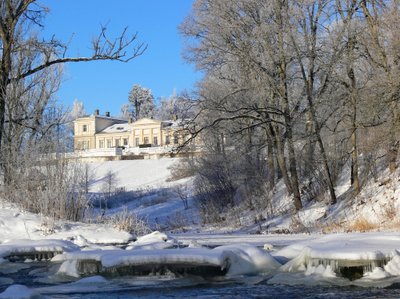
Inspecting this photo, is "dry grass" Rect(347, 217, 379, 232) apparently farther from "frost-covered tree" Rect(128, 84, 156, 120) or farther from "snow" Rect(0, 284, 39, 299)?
"frost-covered tree" Rect(128, 84, 156, 120)

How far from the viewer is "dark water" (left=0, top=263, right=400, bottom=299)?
24.7 feet

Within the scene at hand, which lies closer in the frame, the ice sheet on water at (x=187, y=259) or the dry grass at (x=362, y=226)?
the ice sheet on water at (x=187, y=259)

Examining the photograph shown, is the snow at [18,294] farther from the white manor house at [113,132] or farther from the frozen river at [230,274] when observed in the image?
the white manor house at [113,132]

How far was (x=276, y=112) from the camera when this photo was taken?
22.1m

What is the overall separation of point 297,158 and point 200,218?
6.88m

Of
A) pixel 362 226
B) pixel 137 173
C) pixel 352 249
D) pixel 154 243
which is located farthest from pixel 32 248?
pixel 137 173

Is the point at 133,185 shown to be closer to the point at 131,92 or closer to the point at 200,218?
the point at 200,218

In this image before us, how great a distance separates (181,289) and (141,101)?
373 feet

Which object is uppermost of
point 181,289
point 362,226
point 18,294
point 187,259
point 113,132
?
point 113,132

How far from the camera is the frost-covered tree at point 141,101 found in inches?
4688

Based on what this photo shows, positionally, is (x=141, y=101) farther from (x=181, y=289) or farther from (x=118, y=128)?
(x=181, y=289)

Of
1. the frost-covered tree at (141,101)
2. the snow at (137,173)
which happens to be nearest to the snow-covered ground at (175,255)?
the snow at (137,173)

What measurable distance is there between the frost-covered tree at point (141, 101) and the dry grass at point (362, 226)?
101m

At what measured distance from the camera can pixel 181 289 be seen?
8.15m
